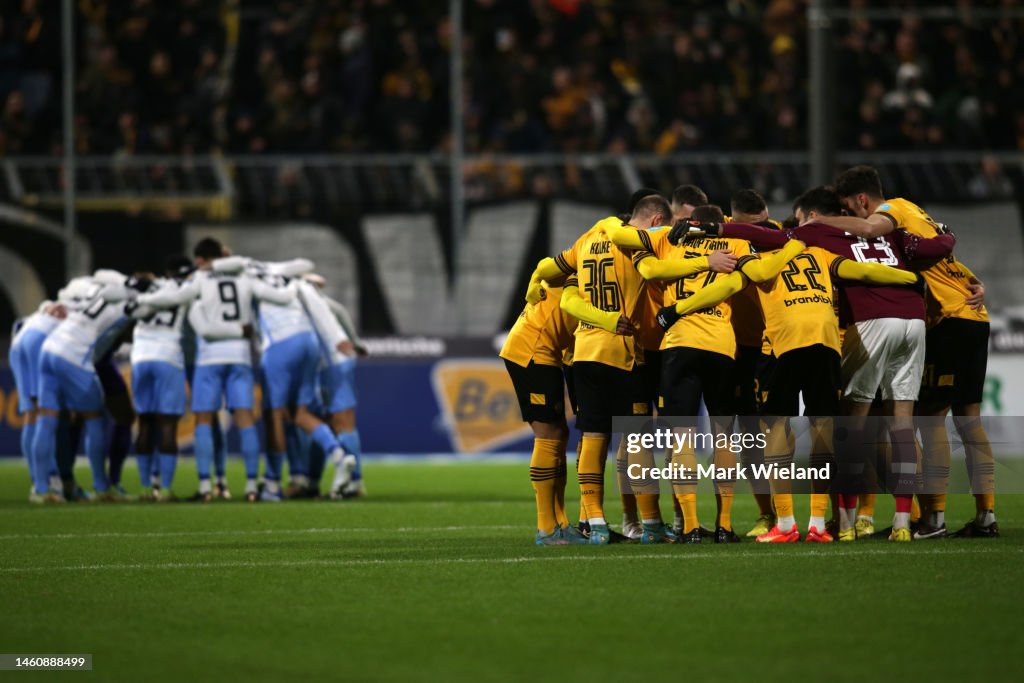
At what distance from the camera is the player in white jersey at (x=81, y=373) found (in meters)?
15.0

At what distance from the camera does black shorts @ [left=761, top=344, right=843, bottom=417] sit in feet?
32.2

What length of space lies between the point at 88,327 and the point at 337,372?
7.66ft

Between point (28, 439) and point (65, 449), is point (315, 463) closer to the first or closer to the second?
point (65, 449)

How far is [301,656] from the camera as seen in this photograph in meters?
6.29

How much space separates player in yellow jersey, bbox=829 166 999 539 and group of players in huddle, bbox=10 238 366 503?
20.0ft

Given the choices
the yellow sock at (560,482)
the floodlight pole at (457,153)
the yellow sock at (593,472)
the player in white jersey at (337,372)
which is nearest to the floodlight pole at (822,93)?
the floodlight pole at (457,153)

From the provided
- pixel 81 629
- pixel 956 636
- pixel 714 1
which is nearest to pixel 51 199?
pixel 714 1

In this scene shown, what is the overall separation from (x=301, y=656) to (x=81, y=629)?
1247 mm

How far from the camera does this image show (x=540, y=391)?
10156 millimetres

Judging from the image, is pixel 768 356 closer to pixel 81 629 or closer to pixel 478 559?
pixel 478 559

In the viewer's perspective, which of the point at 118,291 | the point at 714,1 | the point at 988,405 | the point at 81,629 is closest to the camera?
the point at 81,629

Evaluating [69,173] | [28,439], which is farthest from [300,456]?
[69,173]

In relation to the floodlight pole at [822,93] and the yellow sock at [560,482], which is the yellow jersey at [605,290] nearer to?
the yellow sock at [560,482]

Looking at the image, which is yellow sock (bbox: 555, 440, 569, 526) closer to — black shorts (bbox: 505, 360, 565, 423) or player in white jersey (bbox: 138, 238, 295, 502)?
black shorts (bbox: 505, 360, 565, 423)
